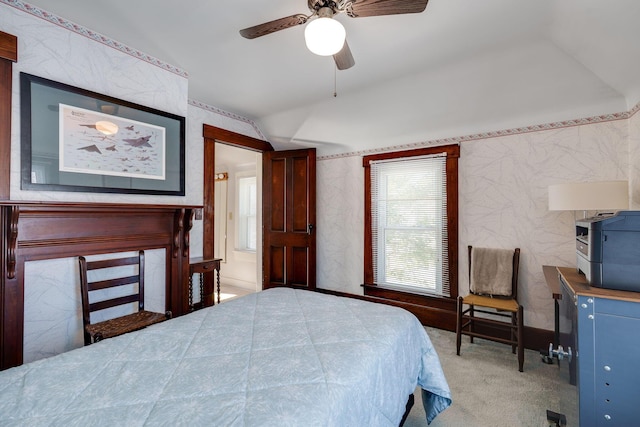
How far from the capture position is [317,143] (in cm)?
419


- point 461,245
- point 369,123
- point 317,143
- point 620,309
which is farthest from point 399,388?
point 317,143

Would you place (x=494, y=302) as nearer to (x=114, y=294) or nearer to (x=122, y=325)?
(x=122, y=325)

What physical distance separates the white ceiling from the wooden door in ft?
2.98

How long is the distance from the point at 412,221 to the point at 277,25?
2.60 meters

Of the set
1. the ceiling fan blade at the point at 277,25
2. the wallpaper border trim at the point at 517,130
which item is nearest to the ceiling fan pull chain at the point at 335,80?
the wallpaper border trim at the point at 517,130

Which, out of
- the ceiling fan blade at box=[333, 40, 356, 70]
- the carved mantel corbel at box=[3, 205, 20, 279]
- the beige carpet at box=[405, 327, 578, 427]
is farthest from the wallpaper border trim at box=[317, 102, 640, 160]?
the carved mantel corbel at box=[3, 205, 20, 279]

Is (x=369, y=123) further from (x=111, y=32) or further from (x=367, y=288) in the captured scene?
(x=111, y=32)

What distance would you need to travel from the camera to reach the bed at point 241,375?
33.9 inches

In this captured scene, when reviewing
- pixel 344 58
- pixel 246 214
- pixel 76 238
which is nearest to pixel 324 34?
pixel 344 58

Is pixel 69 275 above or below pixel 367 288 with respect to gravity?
above

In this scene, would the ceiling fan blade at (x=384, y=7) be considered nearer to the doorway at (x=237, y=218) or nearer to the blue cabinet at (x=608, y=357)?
the blue cabinet at (x=608, y=357)

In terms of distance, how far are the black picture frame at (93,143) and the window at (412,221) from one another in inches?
91.7

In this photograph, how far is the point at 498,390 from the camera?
7.07 ft

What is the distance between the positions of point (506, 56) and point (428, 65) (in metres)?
0.62
